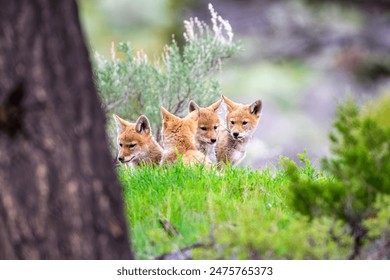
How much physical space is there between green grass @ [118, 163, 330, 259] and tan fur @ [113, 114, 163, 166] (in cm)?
12

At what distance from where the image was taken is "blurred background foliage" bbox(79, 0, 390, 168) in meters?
7.63

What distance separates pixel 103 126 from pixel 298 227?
0.94 m

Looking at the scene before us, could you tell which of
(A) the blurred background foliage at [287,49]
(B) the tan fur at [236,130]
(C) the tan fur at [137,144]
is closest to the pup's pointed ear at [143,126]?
(C) the tan fur at [137,144]

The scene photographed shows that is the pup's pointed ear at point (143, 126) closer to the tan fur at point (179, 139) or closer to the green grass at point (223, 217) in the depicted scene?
the tan fur at point (179, 139)

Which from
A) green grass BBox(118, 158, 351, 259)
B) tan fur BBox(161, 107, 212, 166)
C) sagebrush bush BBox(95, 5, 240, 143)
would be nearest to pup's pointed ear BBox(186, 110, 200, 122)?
tan fur BBox(161, 107, 212, 166)

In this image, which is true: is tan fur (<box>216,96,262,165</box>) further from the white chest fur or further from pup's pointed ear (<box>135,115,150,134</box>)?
pup's pointed ear (<box>135,115,150,134</box>)

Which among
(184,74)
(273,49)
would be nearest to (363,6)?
(184,74)

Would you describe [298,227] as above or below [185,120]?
below

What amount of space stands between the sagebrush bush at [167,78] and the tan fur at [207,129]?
906 millimetres

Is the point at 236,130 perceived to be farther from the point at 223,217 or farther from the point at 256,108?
the point at 223,217

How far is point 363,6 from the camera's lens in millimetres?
6309

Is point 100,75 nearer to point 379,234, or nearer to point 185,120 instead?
point 185,120
